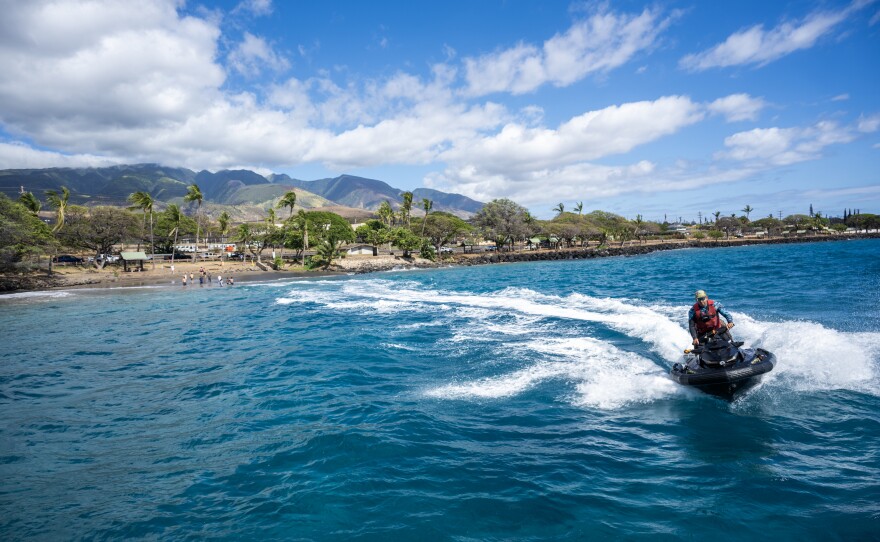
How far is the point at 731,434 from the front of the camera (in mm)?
8680

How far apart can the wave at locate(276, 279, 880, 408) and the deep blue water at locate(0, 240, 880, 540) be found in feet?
0.31

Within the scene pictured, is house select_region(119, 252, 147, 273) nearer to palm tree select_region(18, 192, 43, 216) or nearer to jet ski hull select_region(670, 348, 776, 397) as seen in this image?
palm tree select_region(18, 192, 43, 216)

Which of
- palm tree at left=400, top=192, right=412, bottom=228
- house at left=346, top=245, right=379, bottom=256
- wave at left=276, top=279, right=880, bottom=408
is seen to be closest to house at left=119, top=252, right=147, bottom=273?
house at left=346, top=245, right=379, bottom=256

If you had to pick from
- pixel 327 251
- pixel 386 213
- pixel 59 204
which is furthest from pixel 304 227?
pixel 386 213

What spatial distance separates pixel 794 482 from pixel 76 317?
35.2 meters

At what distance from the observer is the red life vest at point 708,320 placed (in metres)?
10.8

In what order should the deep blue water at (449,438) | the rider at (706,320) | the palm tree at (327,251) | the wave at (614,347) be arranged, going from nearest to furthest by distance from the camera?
the deep blue water at (449,438) < the rider at (706,320) < the wave at (614,347) < the palm tree at (327,251)

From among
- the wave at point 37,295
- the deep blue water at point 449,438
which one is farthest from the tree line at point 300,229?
the deep blue water at point 449,438

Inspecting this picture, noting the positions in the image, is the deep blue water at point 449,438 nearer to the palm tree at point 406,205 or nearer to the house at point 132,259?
the house at point 132,259

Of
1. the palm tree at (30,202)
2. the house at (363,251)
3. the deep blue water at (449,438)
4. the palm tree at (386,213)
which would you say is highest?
the palm tree at (386,213)

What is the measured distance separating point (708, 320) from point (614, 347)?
461 centimetres

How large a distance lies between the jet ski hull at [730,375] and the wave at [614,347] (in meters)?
0.68

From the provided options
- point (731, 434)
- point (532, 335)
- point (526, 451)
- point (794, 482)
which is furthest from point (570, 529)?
point (532, 335)

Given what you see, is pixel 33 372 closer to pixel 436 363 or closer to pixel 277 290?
pixel 436 363
